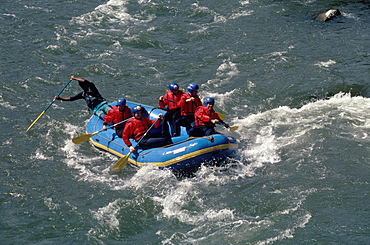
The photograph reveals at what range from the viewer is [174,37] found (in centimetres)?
2123

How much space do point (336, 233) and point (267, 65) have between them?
9711 millimetres

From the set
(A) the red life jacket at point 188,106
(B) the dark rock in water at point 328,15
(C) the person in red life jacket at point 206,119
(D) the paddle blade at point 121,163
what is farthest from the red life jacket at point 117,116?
(B) the dark rock in water at point 328,15

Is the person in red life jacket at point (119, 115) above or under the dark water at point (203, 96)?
above

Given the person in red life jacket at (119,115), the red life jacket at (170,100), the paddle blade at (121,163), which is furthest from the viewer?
the red life jacket at (170,100)

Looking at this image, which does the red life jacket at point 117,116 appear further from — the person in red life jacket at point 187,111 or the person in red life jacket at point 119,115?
the person in red life jacket at point 187,111

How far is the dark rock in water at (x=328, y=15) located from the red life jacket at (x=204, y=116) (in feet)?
38.0

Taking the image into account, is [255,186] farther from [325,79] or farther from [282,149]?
[325,79]

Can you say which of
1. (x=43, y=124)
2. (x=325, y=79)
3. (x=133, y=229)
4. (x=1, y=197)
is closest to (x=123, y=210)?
(x=133, y=229)

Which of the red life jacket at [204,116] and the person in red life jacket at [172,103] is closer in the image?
the red life jacket at [204,116]

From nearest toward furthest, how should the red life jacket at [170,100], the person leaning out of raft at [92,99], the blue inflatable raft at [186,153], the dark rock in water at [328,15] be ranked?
the blue inflatable raft at [186,153] < the red life jacket at [170,100] < the person leaning out of raft at [92,99] < the dark rock in water at [328,15]

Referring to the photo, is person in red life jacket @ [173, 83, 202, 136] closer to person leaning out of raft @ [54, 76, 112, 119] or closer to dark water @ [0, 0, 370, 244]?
dark water @ [0, 0, 370, 244]

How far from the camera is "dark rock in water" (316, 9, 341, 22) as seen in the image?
71.8 ft

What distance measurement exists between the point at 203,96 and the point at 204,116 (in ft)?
13.8

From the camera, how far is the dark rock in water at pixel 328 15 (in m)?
21.9
